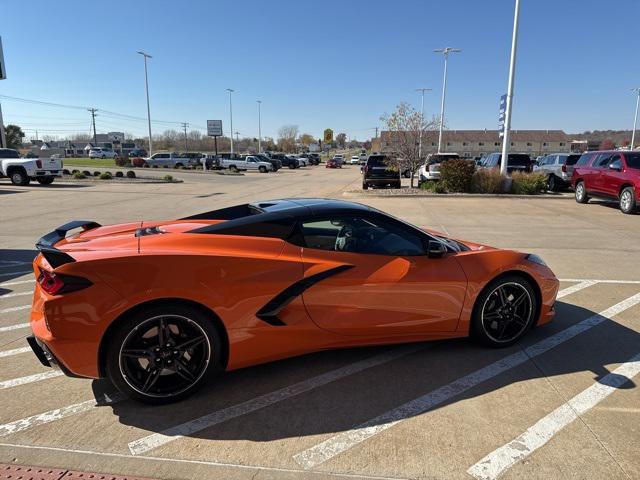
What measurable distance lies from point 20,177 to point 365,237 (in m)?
24.6

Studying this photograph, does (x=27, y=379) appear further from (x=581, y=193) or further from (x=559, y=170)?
(x=559, y=170)

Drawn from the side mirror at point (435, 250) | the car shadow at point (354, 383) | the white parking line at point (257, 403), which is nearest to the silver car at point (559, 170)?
the car shadow at point (354, 383)

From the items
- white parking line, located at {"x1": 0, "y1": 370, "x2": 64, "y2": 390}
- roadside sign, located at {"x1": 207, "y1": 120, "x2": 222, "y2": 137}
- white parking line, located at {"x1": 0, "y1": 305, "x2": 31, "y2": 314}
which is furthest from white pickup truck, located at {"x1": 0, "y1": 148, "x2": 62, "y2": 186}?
roadside sign, located at {"x1": 207, "y1": 120, "x2": 222, "y2": 137}

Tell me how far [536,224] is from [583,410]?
9.08 meters

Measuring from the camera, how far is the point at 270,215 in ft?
11.5

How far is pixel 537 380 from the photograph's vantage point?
352 cm

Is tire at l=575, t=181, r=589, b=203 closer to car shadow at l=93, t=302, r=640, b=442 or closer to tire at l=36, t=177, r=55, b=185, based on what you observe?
car shadow at l=93, t=302, r=640, b=442

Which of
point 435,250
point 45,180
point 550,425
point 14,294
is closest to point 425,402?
point 550,425

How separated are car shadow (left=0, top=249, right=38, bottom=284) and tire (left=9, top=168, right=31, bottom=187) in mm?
17207

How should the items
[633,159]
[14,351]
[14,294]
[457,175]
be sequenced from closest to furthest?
[14,351], [14,294], [633,159], [457,175]

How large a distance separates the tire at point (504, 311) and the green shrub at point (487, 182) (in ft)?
49.3

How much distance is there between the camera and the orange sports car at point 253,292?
291 cm

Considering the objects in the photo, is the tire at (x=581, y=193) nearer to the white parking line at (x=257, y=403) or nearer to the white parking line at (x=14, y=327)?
the white parking line at (x=257, y=403)

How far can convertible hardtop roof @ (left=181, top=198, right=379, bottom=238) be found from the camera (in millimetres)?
3389
